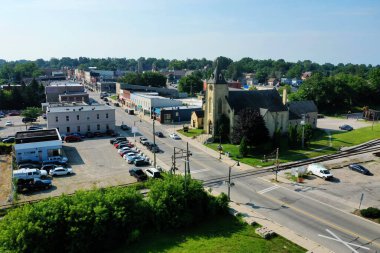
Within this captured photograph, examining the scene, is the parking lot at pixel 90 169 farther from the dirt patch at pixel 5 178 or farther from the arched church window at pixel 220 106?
the arched church window at pixel 220 106

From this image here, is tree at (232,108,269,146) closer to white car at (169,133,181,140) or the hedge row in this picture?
white car at (169,133,181,140)

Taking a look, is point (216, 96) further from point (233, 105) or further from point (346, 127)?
point (346, 127)

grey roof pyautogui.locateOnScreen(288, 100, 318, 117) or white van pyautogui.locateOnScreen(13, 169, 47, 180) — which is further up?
grey roof pyautogui.locateOnScreen(288, 100, 318, 117)

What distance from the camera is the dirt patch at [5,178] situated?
36.5m

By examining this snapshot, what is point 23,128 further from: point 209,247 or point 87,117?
point 209,247

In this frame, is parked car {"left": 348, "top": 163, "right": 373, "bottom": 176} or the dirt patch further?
parked car {"left": 348, "top": 163, "right": 373, "bottom": 176}

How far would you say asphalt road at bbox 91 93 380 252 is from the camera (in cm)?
2730

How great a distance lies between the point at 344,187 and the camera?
39.9m

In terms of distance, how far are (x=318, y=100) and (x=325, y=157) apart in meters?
55.6

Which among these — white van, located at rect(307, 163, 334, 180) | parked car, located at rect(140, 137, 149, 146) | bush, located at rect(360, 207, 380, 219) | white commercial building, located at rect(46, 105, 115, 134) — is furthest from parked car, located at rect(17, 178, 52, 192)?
bush, located at rect(360, 207, 380, 219)

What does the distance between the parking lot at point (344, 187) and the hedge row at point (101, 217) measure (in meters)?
12.6

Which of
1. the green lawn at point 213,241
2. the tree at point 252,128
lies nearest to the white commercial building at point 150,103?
the tree at point 252,128

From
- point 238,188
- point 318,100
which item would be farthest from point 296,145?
point 318,100

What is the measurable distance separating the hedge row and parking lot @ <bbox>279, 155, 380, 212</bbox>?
12.6 meters
